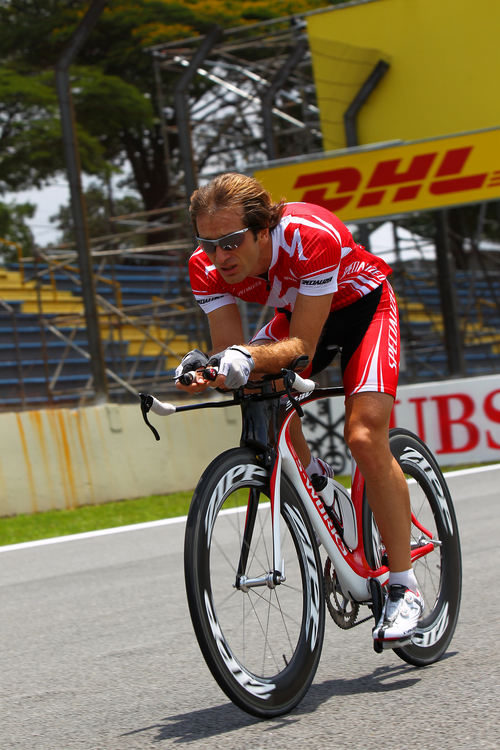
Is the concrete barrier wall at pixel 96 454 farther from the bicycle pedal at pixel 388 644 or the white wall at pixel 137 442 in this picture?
the bicycle pedal at pixel 388 644

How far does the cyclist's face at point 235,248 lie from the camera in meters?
3.64

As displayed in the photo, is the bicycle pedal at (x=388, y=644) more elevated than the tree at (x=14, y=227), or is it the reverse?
the tree at (x=14, y=227)

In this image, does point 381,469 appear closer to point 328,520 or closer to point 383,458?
point 383,458

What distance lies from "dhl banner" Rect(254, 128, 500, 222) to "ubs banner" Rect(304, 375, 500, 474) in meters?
3.77

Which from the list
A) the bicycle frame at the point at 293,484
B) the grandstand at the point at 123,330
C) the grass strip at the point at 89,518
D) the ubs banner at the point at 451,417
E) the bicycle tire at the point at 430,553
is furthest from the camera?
the grandstand at the point at 123,330

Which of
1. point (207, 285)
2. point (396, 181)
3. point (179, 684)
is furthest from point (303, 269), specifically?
point (396, 181)

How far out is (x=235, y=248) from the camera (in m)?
3.66

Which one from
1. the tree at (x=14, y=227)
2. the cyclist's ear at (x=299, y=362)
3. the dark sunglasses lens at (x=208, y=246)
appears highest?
the tree at (x=14, y=227)

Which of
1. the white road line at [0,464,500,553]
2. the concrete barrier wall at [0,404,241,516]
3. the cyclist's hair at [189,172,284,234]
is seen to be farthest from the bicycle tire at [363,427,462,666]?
the concrete barrier wall at [0,404,241,516]

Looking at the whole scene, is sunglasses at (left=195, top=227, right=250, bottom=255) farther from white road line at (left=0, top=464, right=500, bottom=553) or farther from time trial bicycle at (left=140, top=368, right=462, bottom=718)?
white road line at (left=0, top=464, right=500, bottom=553)

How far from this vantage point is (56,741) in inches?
140

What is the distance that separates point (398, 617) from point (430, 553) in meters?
0.61

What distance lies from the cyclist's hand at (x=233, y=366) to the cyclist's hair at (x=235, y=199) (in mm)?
480

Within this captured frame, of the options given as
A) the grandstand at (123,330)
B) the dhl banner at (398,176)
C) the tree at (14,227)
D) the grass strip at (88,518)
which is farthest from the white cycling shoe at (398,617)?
the tree at (14,227)
